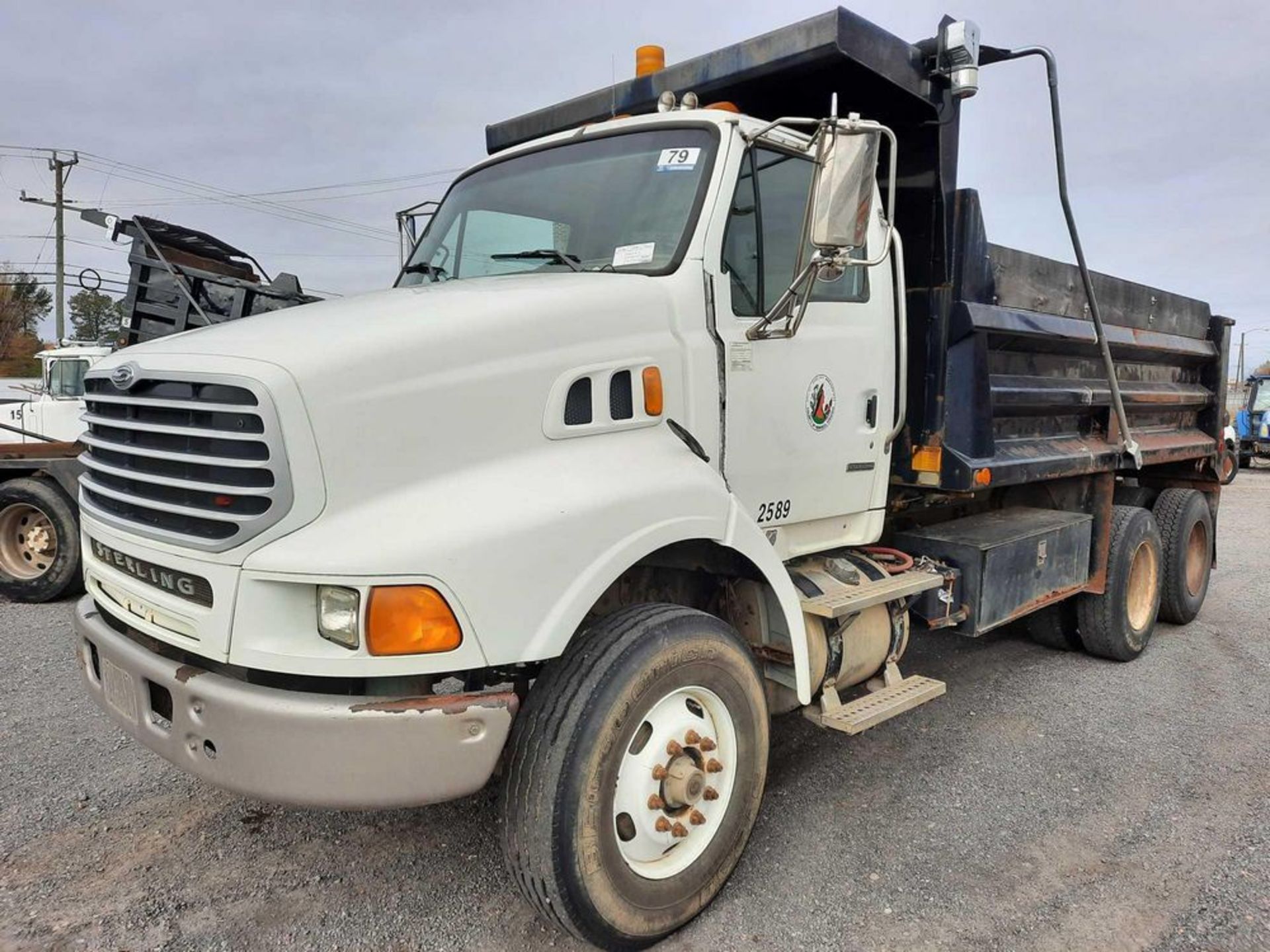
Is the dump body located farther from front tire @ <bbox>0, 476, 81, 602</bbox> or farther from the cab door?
front tire @ <bbox>0, 476, 81, 602</bbox>

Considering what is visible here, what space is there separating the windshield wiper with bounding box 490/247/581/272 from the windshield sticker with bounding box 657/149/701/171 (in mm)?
457

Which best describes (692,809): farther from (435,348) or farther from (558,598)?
(435,348)

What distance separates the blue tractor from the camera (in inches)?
961

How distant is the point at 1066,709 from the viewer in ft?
15.8

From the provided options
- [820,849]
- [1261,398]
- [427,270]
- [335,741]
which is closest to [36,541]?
[427,270]

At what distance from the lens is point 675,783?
2.73m

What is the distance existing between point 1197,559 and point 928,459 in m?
3.97

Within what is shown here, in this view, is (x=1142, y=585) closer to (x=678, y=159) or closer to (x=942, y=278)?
(x=942, y=278)

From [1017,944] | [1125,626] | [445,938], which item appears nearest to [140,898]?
[445,938]

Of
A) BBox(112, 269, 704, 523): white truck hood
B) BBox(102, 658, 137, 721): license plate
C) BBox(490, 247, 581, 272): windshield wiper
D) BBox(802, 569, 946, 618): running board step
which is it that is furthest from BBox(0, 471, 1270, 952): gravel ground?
BBox(490, 247, 581, 272): windshield wiper

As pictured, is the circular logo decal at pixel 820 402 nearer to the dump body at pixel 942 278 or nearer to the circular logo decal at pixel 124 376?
the dump body at pixel 942 278

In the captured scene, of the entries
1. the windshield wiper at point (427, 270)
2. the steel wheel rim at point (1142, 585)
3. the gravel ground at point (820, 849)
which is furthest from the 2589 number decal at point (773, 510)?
the steel wheel rim at point (1142, 585)

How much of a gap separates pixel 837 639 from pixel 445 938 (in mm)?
1789

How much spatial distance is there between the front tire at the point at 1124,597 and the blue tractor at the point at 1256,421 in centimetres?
2311
